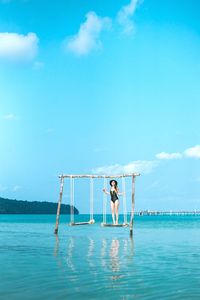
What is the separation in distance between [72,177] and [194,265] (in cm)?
1554

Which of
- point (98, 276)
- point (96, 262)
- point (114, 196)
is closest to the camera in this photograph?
point (98, 276)

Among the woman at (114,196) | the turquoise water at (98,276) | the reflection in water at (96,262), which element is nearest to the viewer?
the turquoise water at (98,276)

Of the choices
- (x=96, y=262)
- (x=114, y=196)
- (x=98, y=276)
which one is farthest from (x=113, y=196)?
(x=98, y=276)

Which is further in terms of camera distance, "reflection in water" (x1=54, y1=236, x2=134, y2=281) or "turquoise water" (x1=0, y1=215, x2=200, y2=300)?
"reflection in water" (x1=54, y1=236, x2=134, y2=281)

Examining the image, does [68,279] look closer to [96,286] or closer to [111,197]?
[96,286]

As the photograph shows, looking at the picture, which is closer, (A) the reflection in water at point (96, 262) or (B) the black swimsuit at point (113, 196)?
(A) the reflection in water at point (96, 262)

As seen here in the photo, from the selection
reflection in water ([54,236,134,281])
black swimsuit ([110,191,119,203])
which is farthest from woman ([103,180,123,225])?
reflection in water ([54,236,134,281])

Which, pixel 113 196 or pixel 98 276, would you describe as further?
pixel 113 196

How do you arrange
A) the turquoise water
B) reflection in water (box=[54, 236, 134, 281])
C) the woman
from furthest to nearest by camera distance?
1. the woman
2. reflection in water (box=[54, 236, 134, 281])
3. the turquoise water

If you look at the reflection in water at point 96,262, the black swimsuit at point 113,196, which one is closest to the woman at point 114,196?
the black swimsuit at point 113,196

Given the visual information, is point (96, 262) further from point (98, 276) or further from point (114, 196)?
point (114, 196)

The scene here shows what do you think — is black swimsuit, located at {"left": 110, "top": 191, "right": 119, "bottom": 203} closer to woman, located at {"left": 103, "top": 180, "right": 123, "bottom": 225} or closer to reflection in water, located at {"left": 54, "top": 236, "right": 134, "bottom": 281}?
woman, located at {"left": 103, "top": 180, "right": 123, "bottom": 225}

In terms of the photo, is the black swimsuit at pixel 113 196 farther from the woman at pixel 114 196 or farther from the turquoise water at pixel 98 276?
the turquoise water at pixel 98 276

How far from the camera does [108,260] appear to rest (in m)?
17.2
